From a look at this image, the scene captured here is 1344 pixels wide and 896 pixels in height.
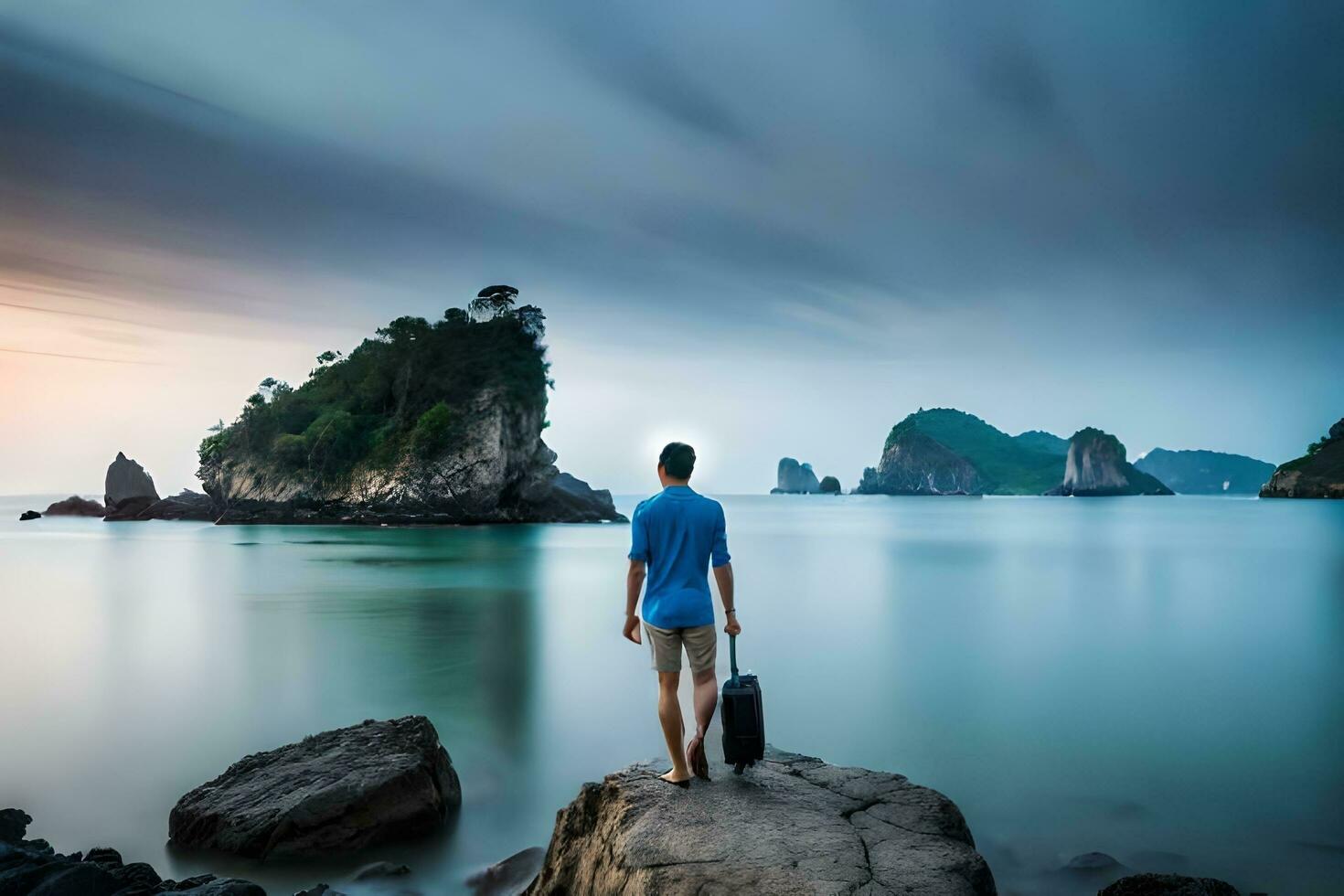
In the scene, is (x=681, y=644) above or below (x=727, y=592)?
below

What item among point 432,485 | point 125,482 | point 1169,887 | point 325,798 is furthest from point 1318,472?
point 125,482

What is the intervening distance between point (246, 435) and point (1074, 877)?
309 ft

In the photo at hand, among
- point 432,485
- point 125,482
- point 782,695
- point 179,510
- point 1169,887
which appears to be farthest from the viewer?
point 125,482

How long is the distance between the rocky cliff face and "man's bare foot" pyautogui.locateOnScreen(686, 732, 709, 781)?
70.2 m

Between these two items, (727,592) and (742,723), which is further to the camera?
(727,592)

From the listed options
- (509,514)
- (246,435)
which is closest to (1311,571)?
(509,514)

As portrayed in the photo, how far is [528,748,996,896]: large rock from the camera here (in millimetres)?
3857

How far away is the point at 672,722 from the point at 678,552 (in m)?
1.04

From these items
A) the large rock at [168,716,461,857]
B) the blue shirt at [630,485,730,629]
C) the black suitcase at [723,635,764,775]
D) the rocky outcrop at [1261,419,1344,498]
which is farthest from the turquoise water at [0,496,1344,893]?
the rocky outcrop at [1261,419,1344,498]

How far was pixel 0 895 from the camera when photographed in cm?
464

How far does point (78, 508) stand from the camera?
347ft

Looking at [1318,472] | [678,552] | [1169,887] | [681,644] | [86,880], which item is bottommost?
[86,880]

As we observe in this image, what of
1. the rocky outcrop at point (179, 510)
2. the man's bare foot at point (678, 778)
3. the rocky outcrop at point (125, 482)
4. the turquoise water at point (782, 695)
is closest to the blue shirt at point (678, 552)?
the man's bare foot at point (678, 778)

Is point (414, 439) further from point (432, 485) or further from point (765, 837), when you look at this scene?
point (765, 837)
